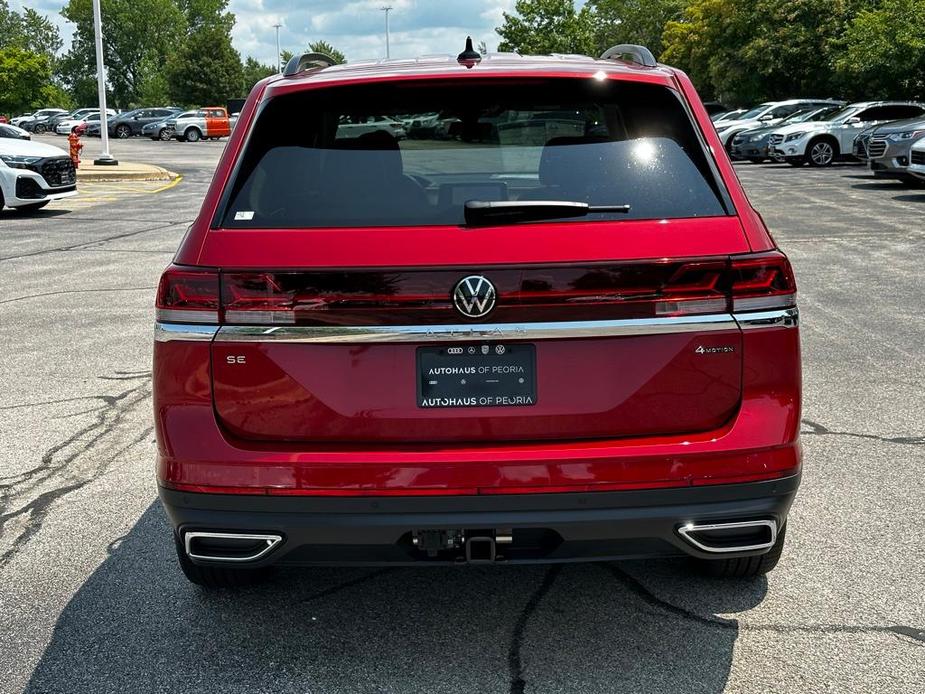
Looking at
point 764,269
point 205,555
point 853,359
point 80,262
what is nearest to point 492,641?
point 205,555

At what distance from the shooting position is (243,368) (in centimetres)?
307

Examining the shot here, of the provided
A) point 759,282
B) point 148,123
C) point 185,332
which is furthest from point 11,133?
point 148,123

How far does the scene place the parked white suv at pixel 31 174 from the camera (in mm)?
18281

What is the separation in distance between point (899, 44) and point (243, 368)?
34.8m

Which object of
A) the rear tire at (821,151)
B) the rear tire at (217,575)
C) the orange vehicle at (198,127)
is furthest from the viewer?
the orange vehicle at (198,127)

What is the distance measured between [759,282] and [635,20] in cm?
8725

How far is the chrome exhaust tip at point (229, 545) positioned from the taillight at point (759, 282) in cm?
146

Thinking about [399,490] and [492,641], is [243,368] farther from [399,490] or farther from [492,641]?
[492,641]

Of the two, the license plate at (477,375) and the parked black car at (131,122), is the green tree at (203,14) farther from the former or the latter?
the license plate at (477,375)

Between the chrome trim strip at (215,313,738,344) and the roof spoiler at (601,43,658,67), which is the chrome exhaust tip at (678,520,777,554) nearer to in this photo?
the chrome trim strip at (215,313,738,344)

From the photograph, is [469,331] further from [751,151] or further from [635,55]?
[751,151]

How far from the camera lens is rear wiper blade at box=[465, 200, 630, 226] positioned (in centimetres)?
305

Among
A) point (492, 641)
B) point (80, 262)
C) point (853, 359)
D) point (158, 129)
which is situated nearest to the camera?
point (492, 641)

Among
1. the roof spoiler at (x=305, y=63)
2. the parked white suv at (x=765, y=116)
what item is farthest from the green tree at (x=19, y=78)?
the roof spoiler at (x=305, y=63)
